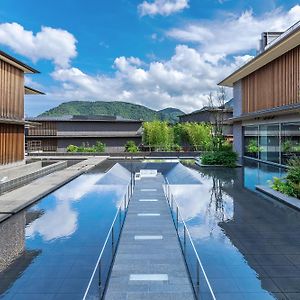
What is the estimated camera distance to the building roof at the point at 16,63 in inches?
668

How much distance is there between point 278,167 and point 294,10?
884 centimetres

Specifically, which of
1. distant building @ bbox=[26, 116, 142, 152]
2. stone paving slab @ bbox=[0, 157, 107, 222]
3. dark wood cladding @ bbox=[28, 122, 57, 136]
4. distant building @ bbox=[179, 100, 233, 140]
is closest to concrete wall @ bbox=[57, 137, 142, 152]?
distant building @ bbox=[26, 116, 142, 152]

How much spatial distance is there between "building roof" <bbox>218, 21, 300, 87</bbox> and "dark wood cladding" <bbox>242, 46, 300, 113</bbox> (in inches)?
12.8

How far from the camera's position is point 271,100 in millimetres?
20625

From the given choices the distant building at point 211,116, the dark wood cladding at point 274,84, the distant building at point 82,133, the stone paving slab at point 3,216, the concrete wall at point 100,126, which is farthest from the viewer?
the distant building at point 211,116

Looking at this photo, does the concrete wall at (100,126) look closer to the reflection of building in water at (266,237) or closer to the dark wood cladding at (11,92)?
the dark wood cladding at (11,92)

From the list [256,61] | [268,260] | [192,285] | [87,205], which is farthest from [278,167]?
[192,285]

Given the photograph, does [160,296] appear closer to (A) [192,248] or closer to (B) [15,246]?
(A) [192,248]

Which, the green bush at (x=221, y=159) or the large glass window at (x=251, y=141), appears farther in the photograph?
the large glass window at (x=251, y=141)

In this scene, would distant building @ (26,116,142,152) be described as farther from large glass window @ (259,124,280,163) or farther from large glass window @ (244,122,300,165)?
large glass window @ (259,124,280,163)

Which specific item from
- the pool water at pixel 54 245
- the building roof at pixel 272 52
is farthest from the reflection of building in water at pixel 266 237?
the building roof at pixel 272 52

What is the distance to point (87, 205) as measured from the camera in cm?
995

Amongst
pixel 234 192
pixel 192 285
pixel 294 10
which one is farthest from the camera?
pixel 294 10

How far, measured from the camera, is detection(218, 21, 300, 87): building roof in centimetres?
1545
